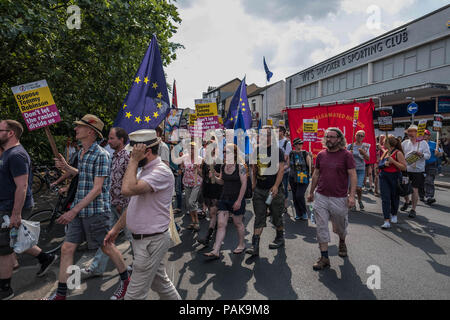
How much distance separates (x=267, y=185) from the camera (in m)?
4.93

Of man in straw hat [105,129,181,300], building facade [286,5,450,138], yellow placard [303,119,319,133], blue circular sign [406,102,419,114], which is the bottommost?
man in straw hat [105,129,181,300]

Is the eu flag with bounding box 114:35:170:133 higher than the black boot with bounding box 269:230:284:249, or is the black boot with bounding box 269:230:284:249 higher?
the eu flag with bounding box 114:35:170:133

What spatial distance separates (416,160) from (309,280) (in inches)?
198

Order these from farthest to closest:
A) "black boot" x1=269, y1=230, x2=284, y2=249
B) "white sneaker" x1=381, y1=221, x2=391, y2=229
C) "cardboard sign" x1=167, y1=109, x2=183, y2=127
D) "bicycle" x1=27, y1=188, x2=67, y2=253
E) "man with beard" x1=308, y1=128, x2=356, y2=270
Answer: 1. "cardboard sign" x1=167, y1=109, x2=183, y2=127
2. "white sneaker" x1=381, y1=221, x2=391, y2=229
3. "bicycle" x1=27, y1=188, x2=67, y2=253
4. "black boot" x1=269, y1=230, x2=284, y2=249
5. "man with beard" x1=308, y1=128, x2=356, y2=270

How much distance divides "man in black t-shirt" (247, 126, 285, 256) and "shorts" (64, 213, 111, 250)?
92.7 inches

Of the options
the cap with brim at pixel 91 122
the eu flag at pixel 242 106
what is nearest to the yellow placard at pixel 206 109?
the eu flag at pixel 242 106

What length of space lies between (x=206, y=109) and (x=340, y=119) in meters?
4.29

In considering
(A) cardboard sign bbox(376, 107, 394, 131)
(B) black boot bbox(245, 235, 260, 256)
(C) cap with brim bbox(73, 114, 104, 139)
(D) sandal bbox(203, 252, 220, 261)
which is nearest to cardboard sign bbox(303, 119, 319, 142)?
(A) cardboard sign bbox(376, 107, 394, 131)

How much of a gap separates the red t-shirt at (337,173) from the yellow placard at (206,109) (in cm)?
364

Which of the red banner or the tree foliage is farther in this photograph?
the red banner

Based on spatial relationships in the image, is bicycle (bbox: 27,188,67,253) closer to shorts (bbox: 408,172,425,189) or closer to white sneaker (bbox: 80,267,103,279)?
white sneaker (bbox: 80,267,103,279)

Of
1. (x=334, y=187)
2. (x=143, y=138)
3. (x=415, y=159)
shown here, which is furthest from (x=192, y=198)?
(x=415, y=159)

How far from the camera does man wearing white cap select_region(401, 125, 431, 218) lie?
7.00 meters
